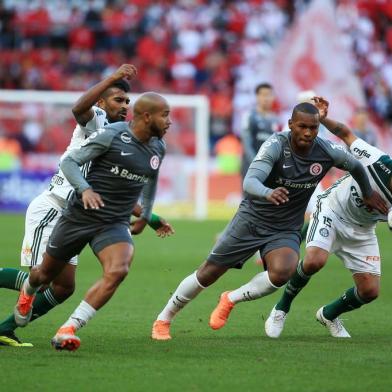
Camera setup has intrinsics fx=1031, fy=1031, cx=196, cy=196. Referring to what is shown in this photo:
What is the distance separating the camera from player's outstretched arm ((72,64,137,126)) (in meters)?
8.13

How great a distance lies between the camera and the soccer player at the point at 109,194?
7.92 metres

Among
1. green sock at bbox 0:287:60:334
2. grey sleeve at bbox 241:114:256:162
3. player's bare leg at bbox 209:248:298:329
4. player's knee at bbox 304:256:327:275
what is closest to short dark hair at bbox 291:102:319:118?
player's bare leg at bbox 209:248:298:329

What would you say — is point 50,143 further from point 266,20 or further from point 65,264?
point 65,264

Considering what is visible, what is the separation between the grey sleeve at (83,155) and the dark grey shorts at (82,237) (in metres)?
0.38

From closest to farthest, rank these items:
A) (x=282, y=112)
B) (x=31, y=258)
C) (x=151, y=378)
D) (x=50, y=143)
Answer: (x=151, y=378), (x=31, y=258), (x=50, y=143), (x=282, y=112)

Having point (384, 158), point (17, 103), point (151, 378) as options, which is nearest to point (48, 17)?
point (17, 103)

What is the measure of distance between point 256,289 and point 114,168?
180 cm

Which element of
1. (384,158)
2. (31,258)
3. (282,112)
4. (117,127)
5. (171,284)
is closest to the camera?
(117,127)

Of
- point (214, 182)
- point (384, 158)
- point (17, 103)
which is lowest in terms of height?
point (214, 182)

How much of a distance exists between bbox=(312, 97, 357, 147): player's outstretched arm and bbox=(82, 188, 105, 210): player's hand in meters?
2.48

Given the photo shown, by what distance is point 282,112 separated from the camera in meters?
Result: 27.9

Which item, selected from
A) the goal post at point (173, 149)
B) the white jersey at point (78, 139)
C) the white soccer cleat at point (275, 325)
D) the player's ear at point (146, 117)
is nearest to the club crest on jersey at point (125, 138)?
the player's ear at point (146, 117)

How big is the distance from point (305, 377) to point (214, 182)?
1849cm

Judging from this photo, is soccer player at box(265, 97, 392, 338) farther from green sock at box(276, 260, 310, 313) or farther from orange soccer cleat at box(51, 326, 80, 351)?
orange soccer cleat at box(51, 326, 80, 351)
